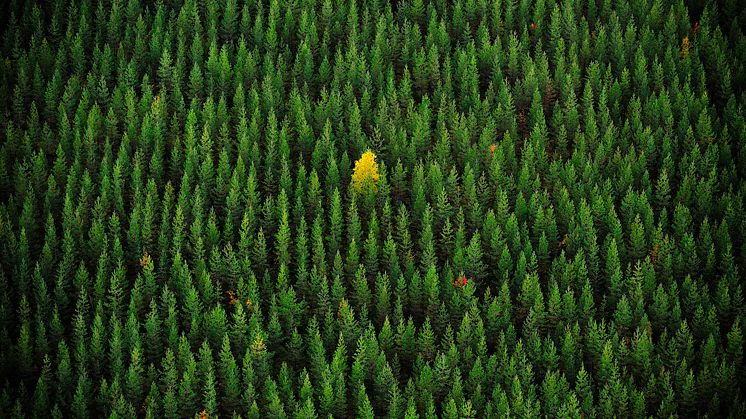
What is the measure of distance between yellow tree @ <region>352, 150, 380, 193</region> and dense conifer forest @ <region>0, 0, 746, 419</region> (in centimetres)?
6

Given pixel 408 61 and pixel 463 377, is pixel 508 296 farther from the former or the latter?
pixel 408 61

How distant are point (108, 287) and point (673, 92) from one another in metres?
16.5

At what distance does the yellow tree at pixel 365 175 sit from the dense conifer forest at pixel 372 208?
2.3 inches

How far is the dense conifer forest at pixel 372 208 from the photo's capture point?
2728cm

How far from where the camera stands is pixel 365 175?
31047 mm

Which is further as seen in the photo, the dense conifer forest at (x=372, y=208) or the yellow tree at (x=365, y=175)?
the yellow tree at (x=365, y=175)

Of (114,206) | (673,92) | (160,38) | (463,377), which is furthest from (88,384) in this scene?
(673,92)

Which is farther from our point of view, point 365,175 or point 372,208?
point 365,175

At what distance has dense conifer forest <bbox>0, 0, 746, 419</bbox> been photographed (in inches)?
1074

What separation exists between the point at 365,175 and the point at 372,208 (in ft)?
2.97

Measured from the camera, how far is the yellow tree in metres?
31.0

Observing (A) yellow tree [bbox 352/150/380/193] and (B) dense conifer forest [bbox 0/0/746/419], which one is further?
(A) yellow tree [bbox 352/150/380/193]

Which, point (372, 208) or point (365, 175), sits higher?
point (365, 175)

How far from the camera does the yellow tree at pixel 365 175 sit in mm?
30984
